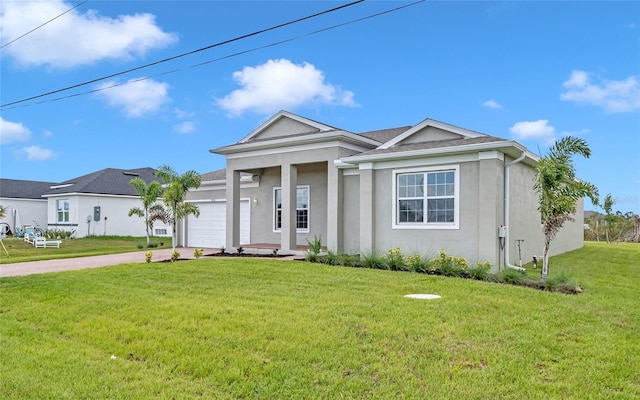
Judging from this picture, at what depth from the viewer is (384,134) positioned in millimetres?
18859

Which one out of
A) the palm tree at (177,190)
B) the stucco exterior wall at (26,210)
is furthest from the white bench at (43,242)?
the stucco exterior wall at (26,210)

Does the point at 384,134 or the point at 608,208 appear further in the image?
the point at 608,208

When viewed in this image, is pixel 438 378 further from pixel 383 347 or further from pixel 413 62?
pixel 413 62

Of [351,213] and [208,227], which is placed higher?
[351,213]

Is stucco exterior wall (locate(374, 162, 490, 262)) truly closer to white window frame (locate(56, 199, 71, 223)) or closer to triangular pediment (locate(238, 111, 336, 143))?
triangular pediment (locate(238, 111, 336, 143))

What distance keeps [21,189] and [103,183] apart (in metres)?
10.1

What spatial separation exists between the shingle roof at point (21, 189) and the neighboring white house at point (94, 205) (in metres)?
0.08

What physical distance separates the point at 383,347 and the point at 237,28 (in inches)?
380

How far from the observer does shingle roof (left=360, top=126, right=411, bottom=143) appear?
18.0 meters

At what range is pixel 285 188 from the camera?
16.4m

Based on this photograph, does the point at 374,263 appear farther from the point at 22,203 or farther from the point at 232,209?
the point at 22,203

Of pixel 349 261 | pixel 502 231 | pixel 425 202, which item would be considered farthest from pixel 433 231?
pixel 349 261

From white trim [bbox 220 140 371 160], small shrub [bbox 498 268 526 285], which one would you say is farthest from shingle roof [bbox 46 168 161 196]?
small shrub [bbox 498 268 526 285]

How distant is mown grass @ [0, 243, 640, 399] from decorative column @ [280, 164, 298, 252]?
6.50 m
